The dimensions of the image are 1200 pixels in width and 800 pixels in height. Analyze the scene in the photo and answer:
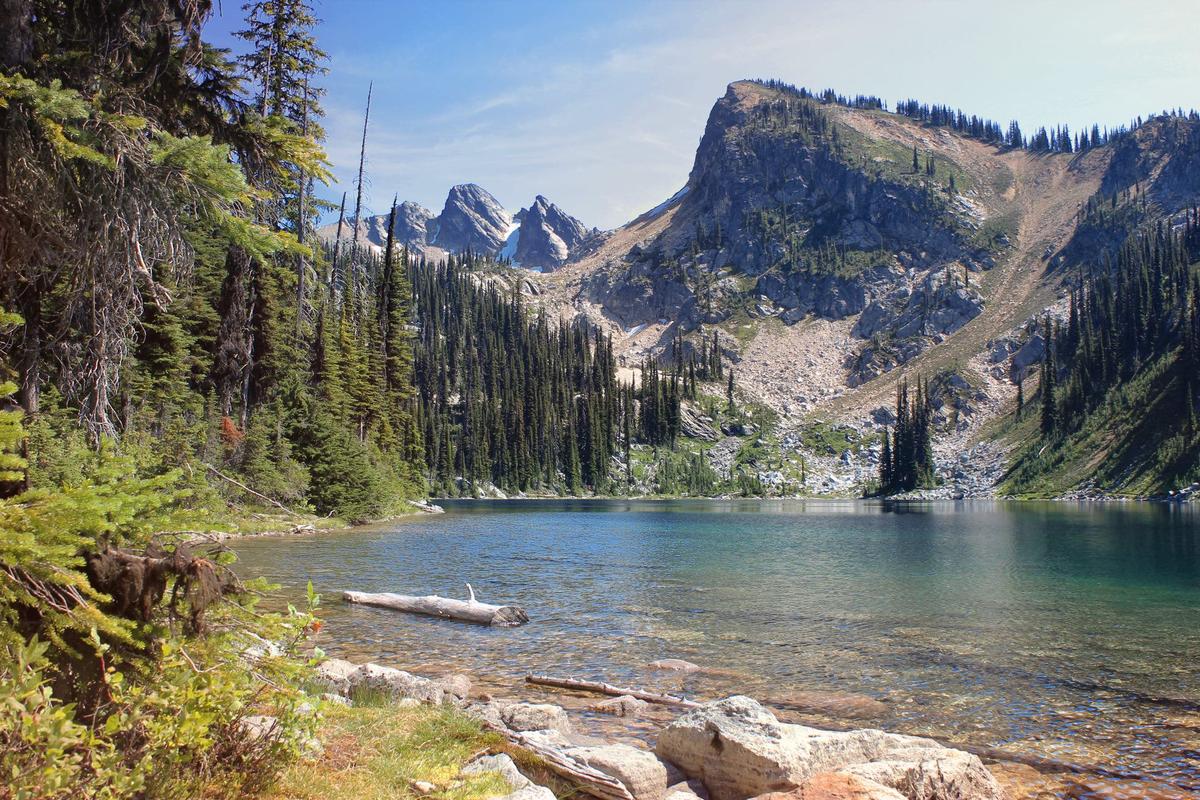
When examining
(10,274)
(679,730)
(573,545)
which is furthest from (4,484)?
(573,545)

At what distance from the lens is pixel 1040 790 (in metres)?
9.55

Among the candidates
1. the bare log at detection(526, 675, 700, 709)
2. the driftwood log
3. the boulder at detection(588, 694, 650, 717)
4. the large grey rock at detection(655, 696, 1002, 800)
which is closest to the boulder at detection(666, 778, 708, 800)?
the large grey rock at detection(655, 696, 1002, 800)

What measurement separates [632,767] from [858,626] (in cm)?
1386

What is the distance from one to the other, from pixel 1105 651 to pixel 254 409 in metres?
43.6

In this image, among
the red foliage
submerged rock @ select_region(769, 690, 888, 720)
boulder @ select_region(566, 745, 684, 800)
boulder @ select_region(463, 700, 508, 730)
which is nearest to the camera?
boulder @ select_region(566, 745, 684, 800)

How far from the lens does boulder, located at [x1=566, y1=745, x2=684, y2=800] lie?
8.18 m

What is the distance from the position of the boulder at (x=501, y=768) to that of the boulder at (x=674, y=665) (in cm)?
829

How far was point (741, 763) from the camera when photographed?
8.74m

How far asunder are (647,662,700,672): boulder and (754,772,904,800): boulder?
8298 mm

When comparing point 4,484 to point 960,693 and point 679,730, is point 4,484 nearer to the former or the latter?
point 679,730

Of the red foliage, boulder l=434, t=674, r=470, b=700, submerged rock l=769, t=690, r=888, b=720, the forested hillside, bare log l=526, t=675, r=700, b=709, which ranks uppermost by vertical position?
the forested hillside

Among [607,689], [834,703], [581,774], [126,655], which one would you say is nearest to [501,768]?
[581,774]

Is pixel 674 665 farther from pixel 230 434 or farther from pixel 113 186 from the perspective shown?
pixel 230 434

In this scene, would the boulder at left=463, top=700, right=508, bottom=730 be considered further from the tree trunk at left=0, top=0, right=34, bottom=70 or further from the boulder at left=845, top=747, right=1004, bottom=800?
the tree trunk at left=0, top=0, right=34, bottom=70
